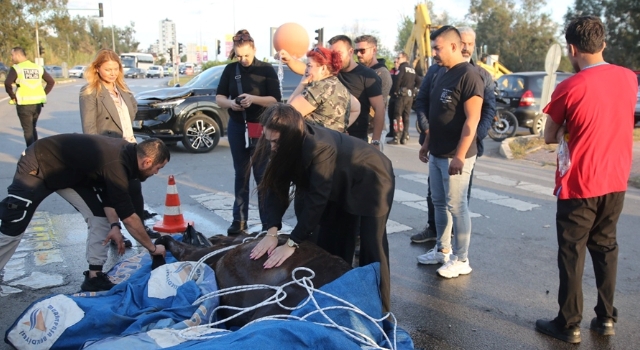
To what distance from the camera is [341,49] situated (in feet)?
16.9

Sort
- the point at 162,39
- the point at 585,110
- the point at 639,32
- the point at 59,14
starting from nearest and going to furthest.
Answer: the point at 585,110 → the point at 639,32 → the point at 59,14 → the point at 162,39

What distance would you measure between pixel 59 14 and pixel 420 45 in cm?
5023

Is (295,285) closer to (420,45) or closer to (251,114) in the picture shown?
(251,114)

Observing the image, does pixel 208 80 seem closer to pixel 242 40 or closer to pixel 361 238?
pixel 242 40

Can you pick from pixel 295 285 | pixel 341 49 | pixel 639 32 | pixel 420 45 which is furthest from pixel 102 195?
pixel 639 32

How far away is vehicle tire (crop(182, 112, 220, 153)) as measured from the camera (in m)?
10.8

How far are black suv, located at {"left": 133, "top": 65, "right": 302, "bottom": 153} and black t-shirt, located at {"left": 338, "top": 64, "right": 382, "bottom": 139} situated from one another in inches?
242

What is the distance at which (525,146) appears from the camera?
1179cm

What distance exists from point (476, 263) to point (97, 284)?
3238 millimetres

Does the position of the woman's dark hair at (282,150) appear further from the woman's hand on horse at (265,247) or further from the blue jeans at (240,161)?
the blue jeans at (240,161)

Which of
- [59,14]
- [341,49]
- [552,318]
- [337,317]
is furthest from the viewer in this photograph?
[59,14]

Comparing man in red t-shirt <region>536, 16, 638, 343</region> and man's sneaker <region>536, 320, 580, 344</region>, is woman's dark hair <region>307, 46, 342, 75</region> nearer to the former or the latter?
man in red t-shirt <region>536, 16, 638, 343</region>

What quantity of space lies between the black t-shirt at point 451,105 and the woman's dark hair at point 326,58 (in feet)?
2.79

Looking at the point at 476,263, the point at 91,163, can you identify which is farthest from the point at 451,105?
the point at 91,163
